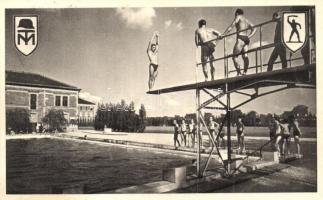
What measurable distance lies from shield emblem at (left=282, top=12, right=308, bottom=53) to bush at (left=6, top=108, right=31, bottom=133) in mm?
2562

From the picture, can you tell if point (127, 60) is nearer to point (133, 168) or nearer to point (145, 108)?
point (145, 108)

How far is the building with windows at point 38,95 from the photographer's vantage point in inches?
127

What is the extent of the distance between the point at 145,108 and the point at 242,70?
3.32ft

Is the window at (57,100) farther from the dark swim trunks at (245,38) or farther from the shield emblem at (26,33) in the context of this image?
the dark swim trunks at (245,38)

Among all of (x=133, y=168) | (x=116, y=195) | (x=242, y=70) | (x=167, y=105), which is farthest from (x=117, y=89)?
(x=242, y=70)

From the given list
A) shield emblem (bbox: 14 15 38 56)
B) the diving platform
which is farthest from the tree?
shield emblem (bbox: 14 15 38 56)

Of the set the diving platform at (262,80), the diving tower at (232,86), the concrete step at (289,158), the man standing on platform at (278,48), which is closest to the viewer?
the diving platform at (262,80)

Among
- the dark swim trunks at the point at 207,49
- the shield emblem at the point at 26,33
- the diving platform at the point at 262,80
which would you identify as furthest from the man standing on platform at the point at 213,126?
the shield emblem at the point at 26,33

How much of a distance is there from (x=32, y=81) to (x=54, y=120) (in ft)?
1.41

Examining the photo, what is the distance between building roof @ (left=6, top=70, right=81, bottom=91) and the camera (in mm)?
3229

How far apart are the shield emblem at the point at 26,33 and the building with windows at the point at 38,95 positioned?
24 cm

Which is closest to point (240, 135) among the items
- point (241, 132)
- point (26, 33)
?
point (241, 132)

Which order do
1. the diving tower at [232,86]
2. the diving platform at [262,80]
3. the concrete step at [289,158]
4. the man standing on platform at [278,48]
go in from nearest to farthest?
1. the diving platform at [262,80]
2. the diving tower at [232,86]
3. the man standing on platform at [278,48]
4. the concrete step at [289,158]

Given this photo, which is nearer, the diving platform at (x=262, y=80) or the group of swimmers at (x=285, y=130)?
the diving platform at (x=262, y=80)
